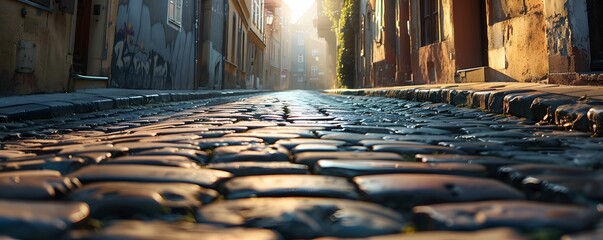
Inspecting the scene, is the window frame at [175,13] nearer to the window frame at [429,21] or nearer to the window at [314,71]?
the window frame at [429,21]

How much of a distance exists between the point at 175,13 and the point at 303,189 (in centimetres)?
1221

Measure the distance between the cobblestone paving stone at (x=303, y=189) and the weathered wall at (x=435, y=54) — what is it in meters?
6.85

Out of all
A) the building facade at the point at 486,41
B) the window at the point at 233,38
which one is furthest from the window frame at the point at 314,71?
the building facade at the point at 486,41

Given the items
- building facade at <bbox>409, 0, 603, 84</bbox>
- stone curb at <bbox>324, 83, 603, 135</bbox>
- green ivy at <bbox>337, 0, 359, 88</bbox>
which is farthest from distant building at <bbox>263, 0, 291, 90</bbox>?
stone curb at <bbox>324, 83, 603, 135</bbox>

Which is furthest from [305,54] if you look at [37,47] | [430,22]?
[37,47]

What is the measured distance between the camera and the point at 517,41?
21.9ft

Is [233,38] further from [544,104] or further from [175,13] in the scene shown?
[544,104]

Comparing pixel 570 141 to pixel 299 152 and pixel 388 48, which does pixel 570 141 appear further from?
pixel 388 48

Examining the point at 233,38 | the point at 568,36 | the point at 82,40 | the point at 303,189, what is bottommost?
the point at 303,189

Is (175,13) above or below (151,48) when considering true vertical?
above

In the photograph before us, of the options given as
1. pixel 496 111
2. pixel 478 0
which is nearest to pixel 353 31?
pixel 478 0

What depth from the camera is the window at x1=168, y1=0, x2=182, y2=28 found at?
1230 centimetres

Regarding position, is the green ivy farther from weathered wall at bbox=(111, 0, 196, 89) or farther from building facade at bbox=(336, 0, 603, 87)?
weathered wall at bbox=(111, 0, 196, 89)

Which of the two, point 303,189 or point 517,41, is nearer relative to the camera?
point 303,189
